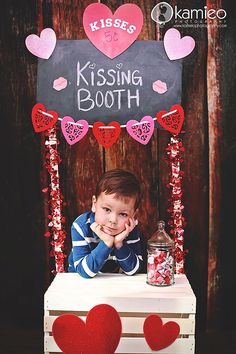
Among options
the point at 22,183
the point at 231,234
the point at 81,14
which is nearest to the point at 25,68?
the point at 81,14

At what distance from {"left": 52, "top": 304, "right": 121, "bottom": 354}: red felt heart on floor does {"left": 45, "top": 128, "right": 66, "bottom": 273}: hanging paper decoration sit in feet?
1.70

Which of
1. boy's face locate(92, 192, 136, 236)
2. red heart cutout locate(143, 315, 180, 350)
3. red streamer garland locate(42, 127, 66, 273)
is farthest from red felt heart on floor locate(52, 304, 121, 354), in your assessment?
red streamer garland locate(42, 127, 66, 273)

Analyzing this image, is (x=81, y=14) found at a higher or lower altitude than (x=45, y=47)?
higher

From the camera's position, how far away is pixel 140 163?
10.3 ft

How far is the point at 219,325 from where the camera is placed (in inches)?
128

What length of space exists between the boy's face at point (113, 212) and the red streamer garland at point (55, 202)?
370 mm

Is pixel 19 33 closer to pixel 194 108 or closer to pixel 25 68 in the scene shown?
pixel 25 68

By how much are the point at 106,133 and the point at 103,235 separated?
646 mm

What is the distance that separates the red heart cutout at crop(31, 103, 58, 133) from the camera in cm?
299

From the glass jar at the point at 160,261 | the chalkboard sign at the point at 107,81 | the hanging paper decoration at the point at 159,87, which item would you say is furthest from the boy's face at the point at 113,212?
the hanging paper decoration at the point at 159,87

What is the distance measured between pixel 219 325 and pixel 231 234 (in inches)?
21.7

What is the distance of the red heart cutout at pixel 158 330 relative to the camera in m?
2.43
